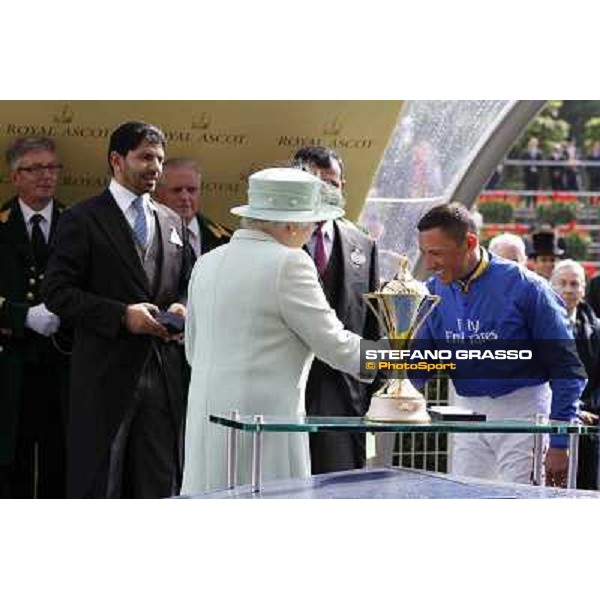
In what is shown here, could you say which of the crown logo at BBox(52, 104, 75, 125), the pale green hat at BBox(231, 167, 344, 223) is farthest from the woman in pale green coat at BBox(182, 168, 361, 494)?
the crown logo at BBox(52, 104, 75, 125)

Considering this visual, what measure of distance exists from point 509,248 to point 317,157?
2.56ft

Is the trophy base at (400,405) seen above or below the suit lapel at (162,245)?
below

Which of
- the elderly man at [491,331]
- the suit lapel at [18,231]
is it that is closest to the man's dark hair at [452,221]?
the elderly man at [491,331]

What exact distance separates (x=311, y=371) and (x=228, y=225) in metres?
0.61

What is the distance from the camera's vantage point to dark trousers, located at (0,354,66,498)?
29.7 feet

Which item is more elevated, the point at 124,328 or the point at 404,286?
the point at 404,286

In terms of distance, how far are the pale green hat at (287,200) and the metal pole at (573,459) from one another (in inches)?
45.8

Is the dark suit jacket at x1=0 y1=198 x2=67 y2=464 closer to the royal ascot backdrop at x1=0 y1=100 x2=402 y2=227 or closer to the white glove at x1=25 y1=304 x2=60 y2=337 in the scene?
the white glove at x1=25 y1=304 x2=60 y2=337

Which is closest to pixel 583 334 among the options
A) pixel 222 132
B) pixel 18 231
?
pixel 222 132

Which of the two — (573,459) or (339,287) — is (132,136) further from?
(573,459)

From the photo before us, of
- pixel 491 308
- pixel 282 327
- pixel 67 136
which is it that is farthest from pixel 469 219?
pixel 67 136

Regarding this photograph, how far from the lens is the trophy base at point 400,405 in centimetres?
834

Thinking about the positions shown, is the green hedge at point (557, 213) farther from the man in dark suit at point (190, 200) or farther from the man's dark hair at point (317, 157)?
the man in dark suit at point (190, 200)

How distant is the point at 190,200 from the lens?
902 cm
